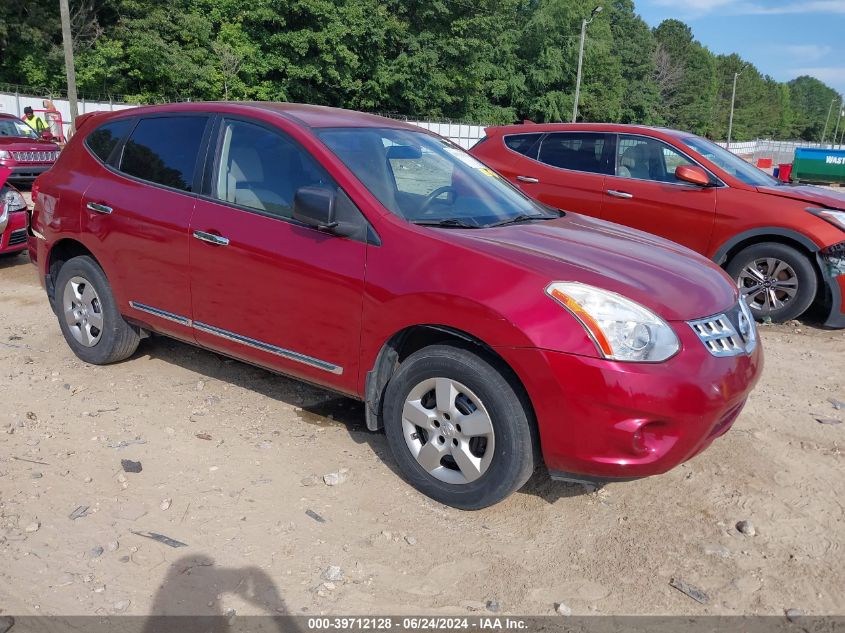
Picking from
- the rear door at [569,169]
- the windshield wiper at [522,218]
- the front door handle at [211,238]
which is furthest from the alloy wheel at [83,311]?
the rear door at [569,169]

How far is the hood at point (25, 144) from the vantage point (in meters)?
16.0

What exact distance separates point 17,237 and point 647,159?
6847mm

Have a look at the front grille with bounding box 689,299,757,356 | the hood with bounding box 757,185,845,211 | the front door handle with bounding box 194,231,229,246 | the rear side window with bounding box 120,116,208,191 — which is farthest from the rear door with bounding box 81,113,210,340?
the hood with bounding box 757,185,845,211

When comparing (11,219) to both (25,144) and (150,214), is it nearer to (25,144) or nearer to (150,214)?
(150,214)

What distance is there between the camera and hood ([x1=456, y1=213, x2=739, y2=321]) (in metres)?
3.13

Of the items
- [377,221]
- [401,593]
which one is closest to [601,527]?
[401,593]

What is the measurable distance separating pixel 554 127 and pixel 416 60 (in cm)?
4136

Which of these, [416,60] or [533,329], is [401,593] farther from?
[416,60]

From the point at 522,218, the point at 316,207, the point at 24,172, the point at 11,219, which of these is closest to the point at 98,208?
the point at 316,207

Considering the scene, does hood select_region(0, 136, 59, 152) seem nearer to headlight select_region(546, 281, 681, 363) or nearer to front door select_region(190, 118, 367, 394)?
front door select_region(190, 118, 367, 394)

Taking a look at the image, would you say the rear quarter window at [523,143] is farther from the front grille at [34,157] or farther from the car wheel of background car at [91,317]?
the front grille at [34,157]

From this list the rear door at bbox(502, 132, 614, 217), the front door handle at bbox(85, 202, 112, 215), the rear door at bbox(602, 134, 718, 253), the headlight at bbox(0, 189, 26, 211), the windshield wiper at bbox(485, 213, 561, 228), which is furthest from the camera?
→ the headlight at bbox(0, 189, 26, 211)

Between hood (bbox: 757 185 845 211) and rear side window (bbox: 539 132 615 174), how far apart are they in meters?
1.54

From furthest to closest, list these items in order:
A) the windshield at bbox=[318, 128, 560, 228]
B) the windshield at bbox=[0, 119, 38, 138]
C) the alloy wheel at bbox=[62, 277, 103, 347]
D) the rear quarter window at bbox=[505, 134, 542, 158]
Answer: the windshield at bbox=[0, 119, 38, 138], the rear quarter window at bbox=[505, 134, 542, 158], the alloy wheel at bbox=[62, 277, 103, 347], the windshield at bbox=[318, 128, 560, 228]
